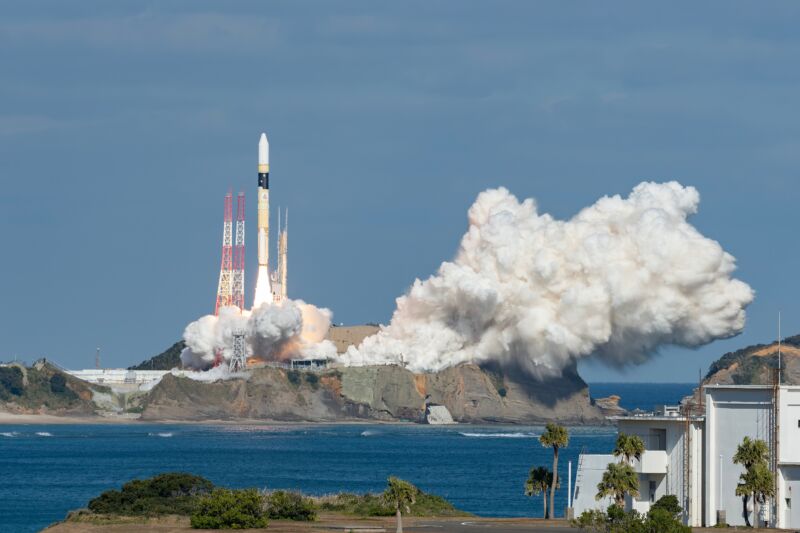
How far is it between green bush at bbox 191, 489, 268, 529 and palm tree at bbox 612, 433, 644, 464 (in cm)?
1276

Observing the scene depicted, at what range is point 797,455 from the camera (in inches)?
2424

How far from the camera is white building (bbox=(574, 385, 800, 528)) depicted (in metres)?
61.5

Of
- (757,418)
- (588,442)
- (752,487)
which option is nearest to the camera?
(752,487)

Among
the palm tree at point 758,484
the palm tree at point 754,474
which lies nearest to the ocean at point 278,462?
the palm tree at point 754,474

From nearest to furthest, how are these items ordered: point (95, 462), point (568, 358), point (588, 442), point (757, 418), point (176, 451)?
point (757, 418) < point (95, 462) < point (176, 451) < point (588, 442) < point (568, 358)

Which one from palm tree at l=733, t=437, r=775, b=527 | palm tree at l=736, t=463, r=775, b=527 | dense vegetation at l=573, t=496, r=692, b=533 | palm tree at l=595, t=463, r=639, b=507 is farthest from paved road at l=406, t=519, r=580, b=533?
palm tree at l=736, t=463, r=775, b=527

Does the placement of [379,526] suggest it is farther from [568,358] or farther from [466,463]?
[568,358]

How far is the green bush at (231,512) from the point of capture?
63375mm

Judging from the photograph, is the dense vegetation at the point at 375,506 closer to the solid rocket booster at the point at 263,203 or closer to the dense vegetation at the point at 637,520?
the dense vegetation at the point at 637,520

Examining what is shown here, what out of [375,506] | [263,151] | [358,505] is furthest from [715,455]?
[263,151]

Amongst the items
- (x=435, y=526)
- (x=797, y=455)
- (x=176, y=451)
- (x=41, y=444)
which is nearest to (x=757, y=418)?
(x=797, y=455)

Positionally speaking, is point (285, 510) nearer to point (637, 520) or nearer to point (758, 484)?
point (637, 520)

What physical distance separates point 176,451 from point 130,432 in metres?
40.2

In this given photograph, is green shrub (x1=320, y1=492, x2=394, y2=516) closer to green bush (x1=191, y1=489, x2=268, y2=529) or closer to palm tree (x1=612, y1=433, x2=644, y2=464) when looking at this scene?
green bush (x1=191, y1=489, x2=268, y2=529)
